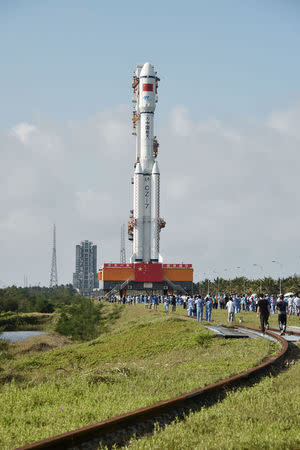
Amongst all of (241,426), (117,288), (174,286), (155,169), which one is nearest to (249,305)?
(155,169)

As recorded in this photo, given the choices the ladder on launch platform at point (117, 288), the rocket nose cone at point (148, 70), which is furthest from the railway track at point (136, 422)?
the rocket nose cone at point (148, 70)

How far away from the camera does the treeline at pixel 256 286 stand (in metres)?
87.2

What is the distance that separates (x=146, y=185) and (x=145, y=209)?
12.7ft

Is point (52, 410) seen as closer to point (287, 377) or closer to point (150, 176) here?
point (287, 377)

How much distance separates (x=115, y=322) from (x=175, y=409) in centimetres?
4824

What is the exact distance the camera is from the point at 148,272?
80.2m

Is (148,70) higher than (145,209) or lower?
higher

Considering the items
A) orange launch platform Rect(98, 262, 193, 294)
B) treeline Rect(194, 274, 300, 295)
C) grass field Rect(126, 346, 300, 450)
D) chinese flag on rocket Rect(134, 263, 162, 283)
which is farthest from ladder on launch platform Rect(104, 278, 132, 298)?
grass field Rect(126, 346, 300, 450)

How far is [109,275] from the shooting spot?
83.9 meters

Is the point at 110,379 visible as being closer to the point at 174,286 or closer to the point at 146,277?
the point at 146,277

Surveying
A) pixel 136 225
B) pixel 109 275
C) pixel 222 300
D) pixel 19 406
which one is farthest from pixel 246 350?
→ pixel 109 275

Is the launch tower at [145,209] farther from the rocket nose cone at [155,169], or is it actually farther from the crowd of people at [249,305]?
the crowd of people at [249,305]

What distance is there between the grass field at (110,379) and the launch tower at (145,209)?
5375cm

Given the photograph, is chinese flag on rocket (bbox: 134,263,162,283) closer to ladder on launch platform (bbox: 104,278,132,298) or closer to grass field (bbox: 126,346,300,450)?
ladder on launch platform (bbox: 104,278,132,298)
